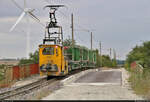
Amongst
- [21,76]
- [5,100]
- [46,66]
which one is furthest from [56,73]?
[5,100]

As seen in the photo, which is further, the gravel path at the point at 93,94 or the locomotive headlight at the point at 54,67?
the locomotive headlight at the point at 54,67

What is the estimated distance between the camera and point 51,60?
2317 cm

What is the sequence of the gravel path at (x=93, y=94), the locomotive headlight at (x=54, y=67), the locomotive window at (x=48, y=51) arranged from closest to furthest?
the gravel path at (x=93, y=94) < the locomotive headlight at (x=54, y=67) < the locomotive window at (x=48, y=51)

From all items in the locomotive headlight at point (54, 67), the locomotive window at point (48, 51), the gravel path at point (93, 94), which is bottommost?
the gravel path at point (93, 94)

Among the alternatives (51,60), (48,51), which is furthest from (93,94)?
(48,51)

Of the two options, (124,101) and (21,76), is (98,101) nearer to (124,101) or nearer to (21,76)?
(124,101)

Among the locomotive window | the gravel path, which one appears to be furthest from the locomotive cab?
the gravel path

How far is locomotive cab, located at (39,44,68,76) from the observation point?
75.2 ft

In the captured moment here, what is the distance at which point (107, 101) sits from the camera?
1123 cm

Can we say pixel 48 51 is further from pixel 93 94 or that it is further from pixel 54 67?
pixel 93 94

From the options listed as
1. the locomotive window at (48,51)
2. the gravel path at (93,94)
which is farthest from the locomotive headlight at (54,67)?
the gravel path at (93,94)

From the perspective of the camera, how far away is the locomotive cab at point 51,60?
22.9m

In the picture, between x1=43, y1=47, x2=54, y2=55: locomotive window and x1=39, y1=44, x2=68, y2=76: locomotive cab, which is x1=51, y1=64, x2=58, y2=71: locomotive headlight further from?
x1=43, y1=47, x2=54, y2=55: locomotive window

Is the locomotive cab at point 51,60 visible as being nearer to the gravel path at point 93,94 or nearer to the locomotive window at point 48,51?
the locomotive window at point 48,51
